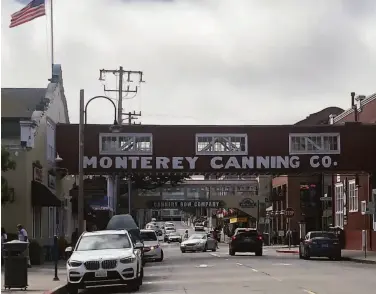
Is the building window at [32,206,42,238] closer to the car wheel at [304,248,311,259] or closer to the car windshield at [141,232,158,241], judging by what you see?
the car windshield at [141,232,158,241]

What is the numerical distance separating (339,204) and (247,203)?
3584 centimetres

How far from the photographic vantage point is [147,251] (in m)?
35.8

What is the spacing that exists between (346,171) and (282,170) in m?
3.82

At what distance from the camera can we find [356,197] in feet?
158

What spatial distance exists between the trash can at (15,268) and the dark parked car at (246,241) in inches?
968

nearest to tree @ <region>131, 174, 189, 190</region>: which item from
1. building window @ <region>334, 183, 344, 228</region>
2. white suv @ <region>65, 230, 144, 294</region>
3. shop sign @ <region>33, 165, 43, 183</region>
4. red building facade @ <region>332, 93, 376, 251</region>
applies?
building window @ <region>334, 183, 344, 228</region>

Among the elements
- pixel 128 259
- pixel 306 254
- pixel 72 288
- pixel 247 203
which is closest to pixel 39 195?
pixel 306 254

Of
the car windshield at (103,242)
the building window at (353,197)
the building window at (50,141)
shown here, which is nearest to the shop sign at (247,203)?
the building window at (353,197)

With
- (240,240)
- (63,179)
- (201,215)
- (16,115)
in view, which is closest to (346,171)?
(240,240)

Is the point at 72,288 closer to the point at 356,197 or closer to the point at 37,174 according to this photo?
the point at 37,174

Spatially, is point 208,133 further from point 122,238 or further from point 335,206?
point 122,238

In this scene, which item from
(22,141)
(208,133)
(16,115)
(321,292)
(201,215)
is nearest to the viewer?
(321,292)

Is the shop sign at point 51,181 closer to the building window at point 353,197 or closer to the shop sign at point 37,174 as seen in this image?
the shop sign at point 37,174

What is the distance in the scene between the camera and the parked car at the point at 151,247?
36.0 metres
